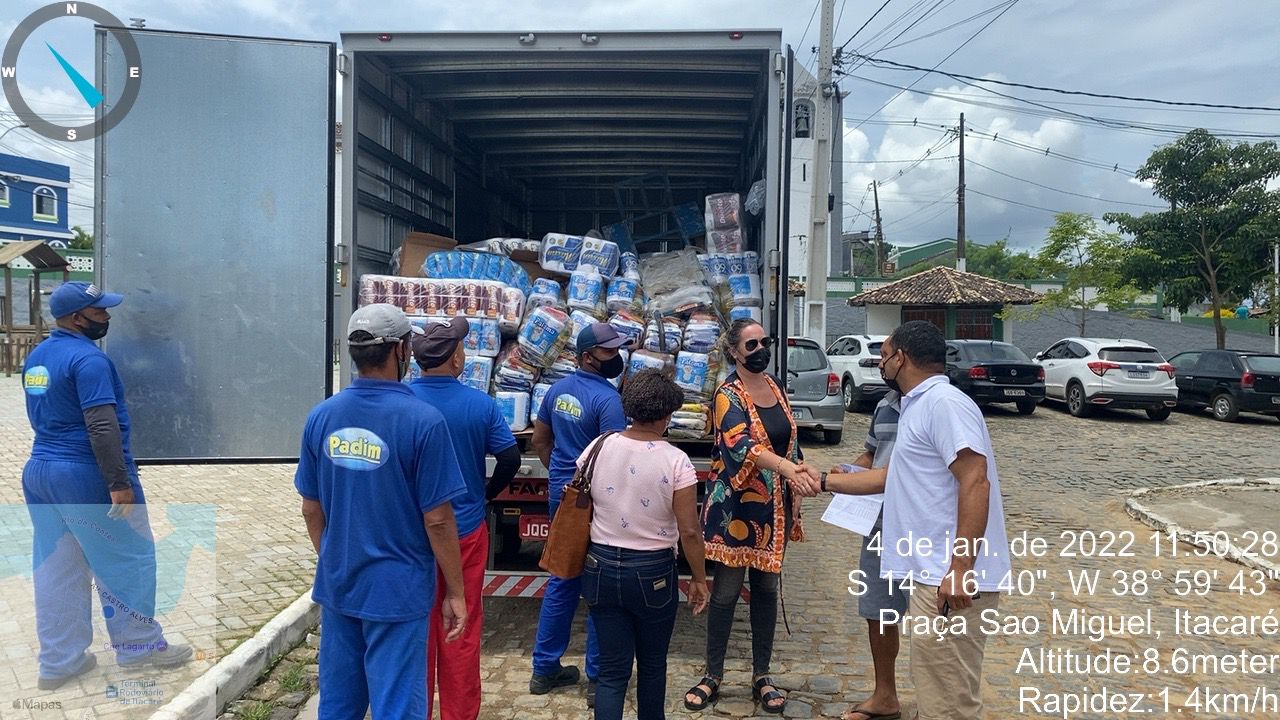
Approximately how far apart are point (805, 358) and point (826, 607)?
261 inches

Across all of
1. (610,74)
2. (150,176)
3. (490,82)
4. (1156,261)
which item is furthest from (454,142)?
(1156,261)

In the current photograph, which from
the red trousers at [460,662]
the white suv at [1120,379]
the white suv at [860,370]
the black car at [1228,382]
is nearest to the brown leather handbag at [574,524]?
the red trousers at [460,662]

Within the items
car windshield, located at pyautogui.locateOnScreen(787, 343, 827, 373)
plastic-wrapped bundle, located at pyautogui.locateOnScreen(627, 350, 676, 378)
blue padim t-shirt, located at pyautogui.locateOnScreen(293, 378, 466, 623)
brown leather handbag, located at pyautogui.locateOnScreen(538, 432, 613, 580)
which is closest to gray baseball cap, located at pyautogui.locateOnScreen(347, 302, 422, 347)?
blue padim t-shirt, located at pyautogui.locateOnScreen(293, 378, 466, 623)

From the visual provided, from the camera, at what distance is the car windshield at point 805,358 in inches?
451

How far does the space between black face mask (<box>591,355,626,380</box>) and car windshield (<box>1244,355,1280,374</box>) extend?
15550mm

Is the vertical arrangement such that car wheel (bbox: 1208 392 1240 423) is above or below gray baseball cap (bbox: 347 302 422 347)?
below

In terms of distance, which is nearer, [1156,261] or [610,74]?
[610,74]

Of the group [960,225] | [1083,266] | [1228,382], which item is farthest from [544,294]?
[960,225]

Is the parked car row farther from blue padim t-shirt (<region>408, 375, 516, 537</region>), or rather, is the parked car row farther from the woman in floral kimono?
blue padim t-shirt (<region>408, 375, 516, 537</region>)

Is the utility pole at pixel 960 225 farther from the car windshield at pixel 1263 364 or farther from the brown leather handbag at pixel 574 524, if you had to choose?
the brown leather handbag at pixel 574 524

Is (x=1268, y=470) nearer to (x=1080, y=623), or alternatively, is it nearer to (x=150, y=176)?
(x=1080, y=623)

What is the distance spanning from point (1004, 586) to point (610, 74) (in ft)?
14.5

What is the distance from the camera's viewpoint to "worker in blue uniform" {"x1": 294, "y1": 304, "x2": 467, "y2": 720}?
2.55 m

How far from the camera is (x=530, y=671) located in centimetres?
419
